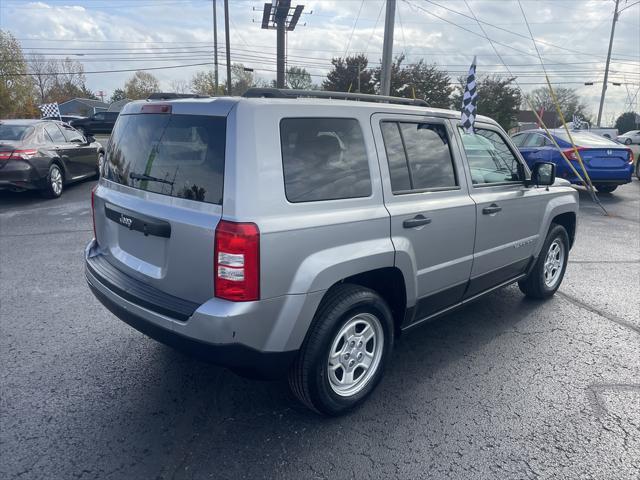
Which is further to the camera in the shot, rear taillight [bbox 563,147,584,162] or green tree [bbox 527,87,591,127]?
green tree [bbox 527,87,591,127]

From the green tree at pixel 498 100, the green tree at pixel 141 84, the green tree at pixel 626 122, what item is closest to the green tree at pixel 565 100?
the green tree at pixel 626 122

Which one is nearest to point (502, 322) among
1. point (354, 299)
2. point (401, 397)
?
point (401, 397)

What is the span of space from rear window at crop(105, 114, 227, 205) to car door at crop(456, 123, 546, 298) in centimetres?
204

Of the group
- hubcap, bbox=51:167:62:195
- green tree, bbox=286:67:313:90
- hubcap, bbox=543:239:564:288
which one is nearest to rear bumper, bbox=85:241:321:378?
hubcap, bbox=543:239:564:288

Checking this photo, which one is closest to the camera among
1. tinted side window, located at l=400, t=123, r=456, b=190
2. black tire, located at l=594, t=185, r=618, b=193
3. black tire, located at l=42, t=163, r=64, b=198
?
tinted side window, located at l=400, t=123, r=456, b=190

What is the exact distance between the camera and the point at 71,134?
429 inches

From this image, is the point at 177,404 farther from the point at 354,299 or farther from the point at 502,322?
the point at 502,322

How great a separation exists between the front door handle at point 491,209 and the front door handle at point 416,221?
0.75 metres

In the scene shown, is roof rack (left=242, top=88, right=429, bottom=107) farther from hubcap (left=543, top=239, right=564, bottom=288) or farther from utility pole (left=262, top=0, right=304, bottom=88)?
utility pole (left=262, top=0, right=304, bottom=88)

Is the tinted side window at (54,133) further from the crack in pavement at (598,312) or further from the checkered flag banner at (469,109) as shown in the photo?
the crack in pavement at (598,312)

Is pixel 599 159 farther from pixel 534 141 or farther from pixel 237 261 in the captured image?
pixel 237 261

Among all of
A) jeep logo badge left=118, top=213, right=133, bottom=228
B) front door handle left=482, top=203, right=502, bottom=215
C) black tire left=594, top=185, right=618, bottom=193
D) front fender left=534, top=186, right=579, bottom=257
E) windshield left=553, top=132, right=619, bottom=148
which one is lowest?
black tire left=594, top=185, right=618, bottom=193

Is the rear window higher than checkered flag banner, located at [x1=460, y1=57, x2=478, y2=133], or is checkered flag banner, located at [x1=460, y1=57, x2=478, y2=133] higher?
checkered flag banner, located at [x1=460, y1=57, x2=478, y2=133]

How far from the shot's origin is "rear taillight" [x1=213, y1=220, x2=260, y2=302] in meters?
2.30
